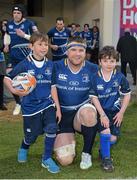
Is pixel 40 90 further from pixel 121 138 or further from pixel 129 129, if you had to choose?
pixel 129 129

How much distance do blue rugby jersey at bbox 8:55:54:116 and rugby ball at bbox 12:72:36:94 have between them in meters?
0.08

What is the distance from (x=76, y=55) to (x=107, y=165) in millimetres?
1247

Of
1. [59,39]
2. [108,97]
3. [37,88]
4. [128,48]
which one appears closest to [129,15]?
[128,48]

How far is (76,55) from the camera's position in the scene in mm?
5238

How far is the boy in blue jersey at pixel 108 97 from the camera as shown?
5.23 meters

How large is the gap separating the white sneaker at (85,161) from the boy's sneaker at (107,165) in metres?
0.15

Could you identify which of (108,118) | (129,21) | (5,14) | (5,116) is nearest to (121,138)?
(108,118)

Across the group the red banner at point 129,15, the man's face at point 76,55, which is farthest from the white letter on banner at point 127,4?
the man's face at point 76,55

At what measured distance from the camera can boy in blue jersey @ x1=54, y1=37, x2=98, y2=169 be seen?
206 inches

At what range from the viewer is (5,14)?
20.8 metres

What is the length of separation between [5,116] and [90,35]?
10.3 metres

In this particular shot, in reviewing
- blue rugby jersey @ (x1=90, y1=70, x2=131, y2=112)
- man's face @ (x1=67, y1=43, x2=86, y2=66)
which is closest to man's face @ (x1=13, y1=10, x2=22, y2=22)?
man's face @ (x1=67, y1=43, x2=86, y2=66)

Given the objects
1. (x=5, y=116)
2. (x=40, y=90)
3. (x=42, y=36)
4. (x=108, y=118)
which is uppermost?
(x=42, y=36)

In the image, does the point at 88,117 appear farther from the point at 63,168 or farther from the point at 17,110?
the point at 17,110
